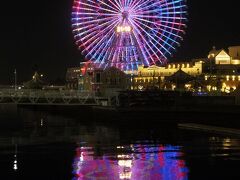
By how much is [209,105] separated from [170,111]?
15.9ft

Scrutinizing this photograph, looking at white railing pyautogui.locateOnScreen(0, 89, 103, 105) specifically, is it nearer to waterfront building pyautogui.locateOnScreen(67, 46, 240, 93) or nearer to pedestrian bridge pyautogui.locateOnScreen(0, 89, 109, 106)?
pedestrian bridge pyautogui.locateOnScreen(0, 89, 109, 106)

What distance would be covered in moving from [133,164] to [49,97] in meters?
37.7

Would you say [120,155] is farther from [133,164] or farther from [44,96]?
[44,96]

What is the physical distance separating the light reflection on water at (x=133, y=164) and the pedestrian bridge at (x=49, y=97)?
29.4m

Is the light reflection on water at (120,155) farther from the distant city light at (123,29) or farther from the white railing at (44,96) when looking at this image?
the distant city light at (123,29)

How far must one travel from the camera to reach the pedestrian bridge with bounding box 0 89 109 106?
70.5m

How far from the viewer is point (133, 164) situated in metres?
34.0

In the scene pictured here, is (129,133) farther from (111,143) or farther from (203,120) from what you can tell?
(203,120)

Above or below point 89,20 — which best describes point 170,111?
below

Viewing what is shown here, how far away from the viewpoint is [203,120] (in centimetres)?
6706

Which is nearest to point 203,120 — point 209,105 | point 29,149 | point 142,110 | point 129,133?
point 209,105

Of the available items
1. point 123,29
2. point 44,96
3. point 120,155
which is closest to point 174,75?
point 123,29

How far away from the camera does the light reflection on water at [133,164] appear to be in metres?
30.5

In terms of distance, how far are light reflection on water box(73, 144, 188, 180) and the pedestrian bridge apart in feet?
96.3
